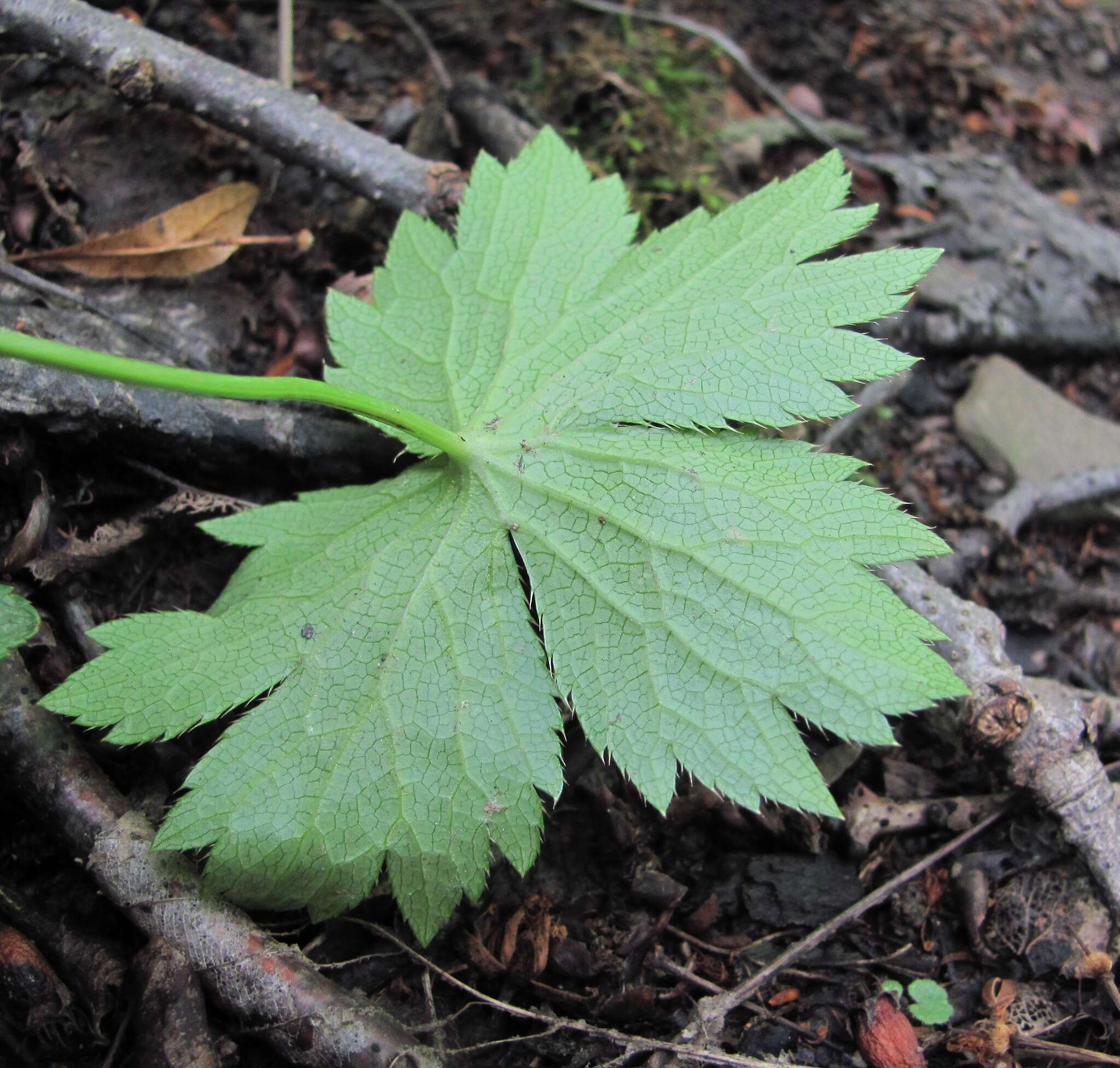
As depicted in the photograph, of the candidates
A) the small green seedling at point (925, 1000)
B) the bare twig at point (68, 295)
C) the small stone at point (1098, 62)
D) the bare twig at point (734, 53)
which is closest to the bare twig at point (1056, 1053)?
the small green seedling at point (925, 1000)

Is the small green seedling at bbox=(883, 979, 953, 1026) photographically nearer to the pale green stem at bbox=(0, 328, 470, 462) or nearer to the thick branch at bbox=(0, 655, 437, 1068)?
the thick branch at bbox=(0, 655, 437, 1068)

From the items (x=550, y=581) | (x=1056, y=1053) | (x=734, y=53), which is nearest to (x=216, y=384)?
(x=550, y=581)

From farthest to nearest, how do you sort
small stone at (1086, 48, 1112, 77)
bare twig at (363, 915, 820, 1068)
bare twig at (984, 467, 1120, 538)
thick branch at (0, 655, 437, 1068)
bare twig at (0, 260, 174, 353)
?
small stone at (1086, 48, 1112, 77), bare twig at (984, 467, 1120, 538), bare twig at (0, 260, 174, 353), bare twig at (363, 915, 820, 1068), thick branch at (0, 655, 437, 1068)

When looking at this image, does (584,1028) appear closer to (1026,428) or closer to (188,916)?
(188,916)

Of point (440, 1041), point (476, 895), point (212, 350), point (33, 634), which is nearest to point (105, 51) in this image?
point (212, 350)

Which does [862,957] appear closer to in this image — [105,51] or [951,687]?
[951,687]

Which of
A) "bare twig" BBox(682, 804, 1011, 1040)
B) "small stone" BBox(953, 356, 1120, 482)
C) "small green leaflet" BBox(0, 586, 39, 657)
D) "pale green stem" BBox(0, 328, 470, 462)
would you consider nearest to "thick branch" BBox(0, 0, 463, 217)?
"pale green stem" BBox(0, 328, 470, 462)
